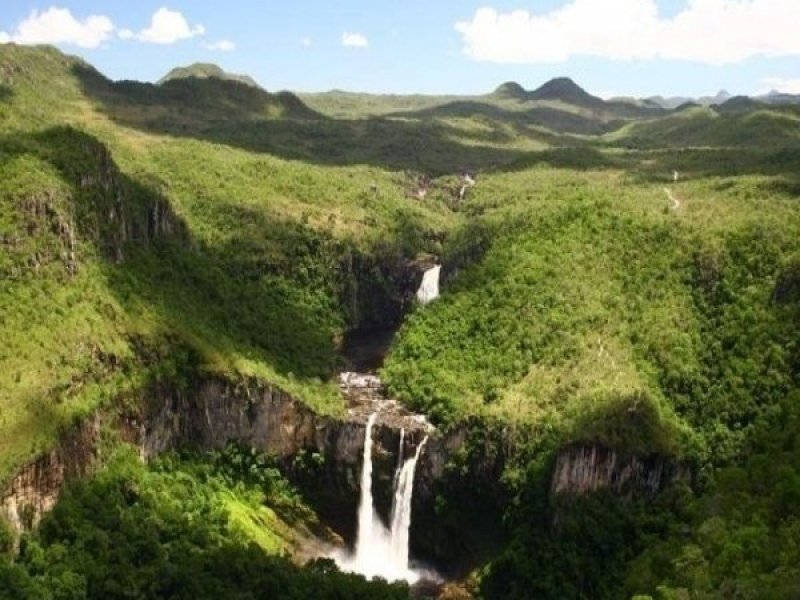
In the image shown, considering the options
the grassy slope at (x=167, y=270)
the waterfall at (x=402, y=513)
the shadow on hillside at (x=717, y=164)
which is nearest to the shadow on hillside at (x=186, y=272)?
the grassy slope at (x=167, y=270)

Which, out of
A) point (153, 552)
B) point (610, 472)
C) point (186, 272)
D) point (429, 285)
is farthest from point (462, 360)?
point (153, 552)

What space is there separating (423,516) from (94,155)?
39793 millimetres

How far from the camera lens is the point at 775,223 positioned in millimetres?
79875

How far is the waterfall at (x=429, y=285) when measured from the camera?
4267 inches

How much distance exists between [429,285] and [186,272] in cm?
3307

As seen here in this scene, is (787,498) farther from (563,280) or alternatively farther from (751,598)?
(563,280)

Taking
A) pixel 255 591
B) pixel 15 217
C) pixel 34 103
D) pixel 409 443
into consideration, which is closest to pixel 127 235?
pixel 15 217

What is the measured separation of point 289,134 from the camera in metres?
176

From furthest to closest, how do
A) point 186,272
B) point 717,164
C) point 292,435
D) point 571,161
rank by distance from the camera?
point 571,161, point 717,164, point 186,272, point 292,435

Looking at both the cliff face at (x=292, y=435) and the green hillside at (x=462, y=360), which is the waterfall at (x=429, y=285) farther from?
the cliff face at (x=292, y=435)

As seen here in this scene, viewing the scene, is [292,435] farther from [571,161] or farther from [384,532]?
[571,161]

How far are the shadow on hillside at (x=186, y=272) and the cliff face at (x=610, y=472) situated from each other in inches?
1038

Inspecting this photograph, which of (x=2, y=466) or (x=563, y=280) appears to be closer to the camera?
(x=2, y=466)

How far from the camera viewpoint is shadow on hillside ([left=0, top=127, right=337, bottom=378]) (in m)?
73.6
